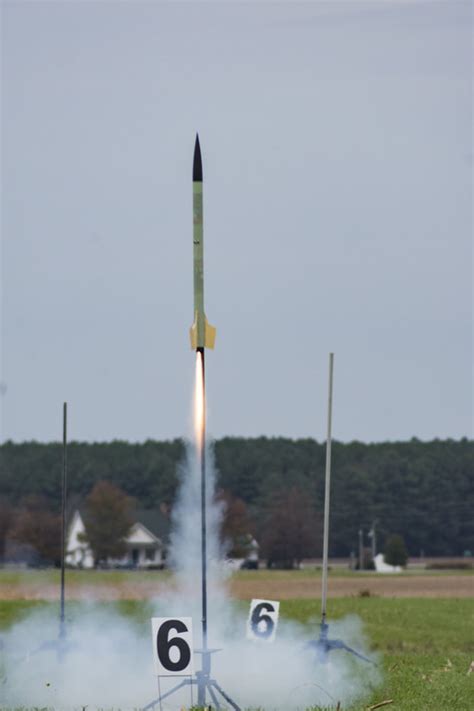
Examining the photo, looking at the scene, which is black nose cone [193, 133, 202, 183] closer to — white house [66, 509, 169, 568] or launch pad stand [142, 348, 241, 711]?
launch pad stand [142, 348, 241, 711]

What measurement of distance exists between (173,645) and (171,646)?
32 millimetres

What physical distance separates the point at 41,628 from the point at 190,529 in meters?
7.93

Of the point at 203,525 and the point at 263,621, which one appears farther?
the point at 263,621

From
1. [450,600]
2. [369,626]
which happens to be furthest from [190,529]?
[450,600]

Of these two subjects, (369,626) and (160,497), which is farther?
(160,497)

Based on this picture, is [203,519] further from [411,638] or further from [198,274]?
[411,638]

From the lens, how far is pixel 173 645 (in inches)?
961

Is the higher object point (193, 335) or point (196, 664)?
point (193, 335)

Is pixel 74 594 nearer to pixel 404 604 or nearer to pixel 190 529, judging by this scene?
pixel 404 604

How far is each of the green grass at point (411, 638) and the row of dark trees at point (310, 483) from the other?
82549mm

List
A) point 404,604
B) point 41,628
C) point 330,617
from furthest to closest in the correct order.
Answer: point 404,604 → point 330,617 → point 41,628

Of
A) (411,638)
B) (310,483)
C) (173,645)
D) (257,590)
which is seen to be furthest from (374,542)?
(173,645)

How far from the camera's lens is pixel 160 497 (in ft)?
516

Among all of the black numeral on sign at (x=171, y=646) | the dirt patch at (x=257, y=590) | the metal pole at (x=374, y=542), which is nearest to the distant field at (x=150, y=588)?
the dirt patch at (x=257, y=590)
